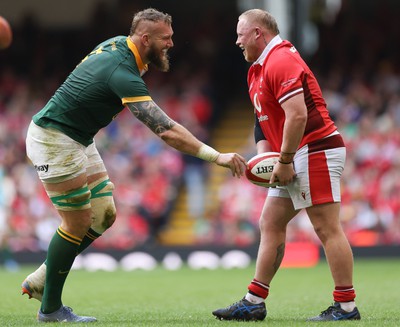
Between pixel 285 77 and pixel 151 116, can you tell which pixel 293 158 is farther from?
pixel 151 116

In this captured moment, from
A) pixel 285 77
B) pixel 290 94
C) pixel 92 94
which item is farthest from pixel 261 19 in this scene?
pixel 92 94

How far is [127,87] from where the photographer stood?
6.98m

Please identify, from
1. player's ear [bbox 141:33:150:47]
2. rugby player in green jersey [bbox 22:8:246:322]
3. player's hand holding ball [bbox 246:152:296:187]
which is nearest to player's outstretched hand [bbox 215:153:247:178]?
player's hand holding ball [bbox 246:152:296:187]

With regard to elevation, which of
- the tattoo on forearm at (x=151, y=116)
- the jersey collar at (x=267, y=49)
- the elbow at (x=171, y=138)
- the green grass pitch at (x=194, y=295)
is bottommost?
the green grass pitch at (x=194, y=295)

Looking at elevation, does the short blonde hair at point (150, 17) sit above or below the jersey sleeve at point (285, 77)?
above

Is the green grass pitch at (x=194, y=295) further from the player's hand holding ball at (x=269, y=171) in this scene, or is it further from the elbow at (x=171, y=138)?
the elbow at (x=171, y=138)

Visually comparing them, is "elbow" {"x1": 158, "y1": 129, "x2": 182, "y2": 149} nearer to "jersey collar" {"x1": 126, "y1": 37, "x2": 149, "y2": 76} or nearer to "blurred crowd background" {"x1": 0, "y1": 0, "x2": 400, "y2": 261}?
"jersey collar" {"x1": 126, "y1": 37, "x2": 149, "y2": 76}

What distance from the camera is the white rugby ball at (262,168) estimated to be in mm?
7293

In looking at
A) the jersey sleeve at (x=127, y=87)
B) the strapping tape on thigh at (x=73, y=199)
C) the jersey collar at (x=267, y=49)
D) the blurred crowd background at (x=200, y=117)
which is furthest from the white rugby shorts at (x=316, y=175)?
the blurred crowd background at (x=200, y=117)

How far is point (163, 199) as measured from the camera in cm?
1906

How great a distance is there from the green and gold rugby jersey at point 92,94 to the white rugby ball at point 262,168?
3.38ft

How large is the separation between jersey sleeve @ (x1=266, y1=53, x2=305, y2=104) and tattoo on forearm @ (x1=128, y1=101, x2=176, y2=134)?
80cm

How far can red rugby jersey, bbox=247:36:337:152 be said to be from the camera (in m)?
6.97

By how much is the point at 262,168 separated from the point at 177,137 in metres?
0.74
